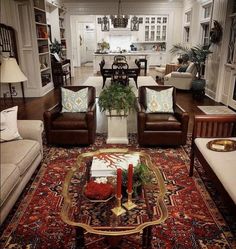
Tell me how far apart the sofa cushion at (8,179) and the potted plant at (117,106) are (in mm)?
1686

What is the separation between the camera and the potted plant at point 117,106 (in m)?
3.57

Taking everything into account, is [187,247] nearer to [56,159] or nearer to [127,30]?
[56,159]

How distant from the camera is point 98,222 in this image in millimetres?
1632

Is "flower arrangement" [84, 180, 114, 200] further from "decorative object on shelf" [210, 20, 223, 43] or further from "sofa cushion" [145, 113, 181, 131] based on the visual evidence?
"decorative object on shelf" [210, 20, 223, 43]

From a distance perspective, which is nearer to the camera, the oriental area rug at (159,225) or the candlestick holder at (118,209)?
the candlestick holder at (118,209)

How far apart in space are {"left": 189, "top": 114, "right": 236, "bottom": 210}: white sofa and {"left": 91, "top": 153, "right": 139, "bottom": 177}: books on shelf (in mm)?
688

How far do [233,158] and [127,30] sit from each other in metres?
11.7

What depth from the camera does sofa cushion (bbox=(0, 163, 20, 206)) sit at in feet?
6.50

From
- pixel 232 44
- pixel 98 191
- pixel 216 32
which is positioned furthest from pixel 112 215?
pixel 216 32

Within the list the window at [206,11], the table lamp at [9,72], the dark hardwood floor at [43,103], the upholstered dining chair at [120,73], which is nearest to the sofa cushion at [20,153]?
the table lamp at [9,72]

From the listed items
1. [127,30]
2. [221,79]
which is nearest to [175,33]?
[127,30]

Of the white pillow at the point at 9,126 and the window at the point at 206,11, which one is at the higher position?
the window at the point at 206,11

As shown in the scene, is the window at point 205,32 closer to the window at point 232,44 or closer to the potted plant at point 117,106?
the window at point 232,44

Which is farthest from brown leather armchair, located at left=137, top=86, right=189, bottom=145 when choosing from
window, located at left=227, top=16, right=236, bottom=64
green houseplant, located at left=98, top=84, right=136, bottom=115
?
window, located at left=227, top=16, right=236, bottom=64
